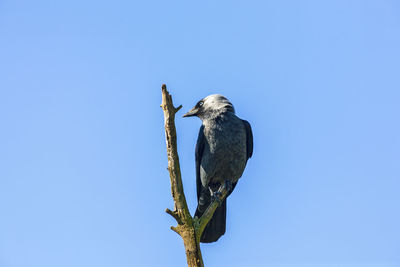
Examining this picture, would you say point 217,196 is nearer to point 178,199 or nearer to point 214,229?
point 214,229

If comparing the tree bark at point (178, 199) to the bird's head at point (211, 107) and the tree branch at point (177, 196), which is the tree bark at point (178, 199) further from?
the bird's head at point (211, 107)

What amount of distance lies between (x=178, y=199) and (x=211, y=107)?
2.96m

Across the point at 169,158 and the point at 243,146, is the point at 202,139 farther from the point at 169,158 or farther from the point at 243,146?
the point at 169,158

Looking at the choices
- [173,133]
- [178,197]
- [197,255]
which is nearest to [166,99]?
[173,133]

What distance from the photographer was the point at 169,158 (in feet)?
18.6

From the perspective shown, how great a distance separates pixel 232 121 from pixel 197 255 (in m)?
3.01

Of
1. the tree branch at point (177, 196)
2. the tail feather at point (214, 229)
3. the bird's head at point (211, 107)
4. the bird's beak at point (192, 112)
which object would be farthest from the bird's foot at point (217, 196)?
the bird's beak at point (192, 112)

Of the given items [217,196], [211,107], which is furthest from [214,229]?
[211,107]

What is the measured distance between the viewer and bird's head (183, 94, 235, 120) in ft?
26.4

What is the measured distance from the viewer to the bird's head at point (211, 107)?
805 cm

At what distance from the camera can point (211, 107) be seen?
26.9ft

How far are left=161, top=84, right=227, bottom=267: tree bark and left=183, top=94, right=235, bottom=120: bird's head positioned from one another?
236 centimetres

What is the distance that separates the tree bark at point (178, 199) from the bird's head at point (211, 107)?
2356mm

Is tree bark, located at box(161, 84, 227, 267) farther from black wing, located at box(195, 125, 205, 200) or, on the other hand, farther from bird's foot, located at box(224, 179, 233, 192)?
black wing, located at box(195, 125, 205, 200)
